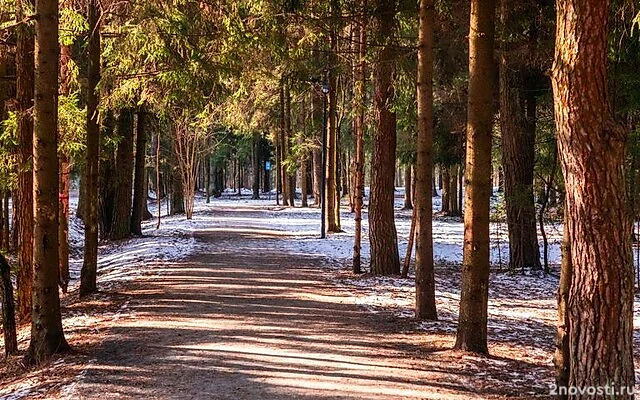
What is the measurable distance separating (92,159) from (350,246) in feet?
31.7

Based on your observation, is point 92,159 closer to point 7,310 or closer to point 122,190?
point 7,310

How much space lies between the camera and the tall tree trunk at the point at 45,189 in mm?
6535

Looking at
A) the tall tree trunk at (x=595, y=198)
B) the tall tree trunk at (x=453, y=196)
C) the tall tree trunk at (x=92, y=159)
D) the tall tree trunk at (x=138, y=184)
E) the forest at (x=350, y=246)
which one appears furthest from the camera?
the tall tree trunk at (x=453, y=196)

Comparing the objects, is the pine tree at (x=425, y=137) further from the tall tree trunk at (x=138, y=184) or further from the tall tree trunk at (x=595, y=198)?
the tall tree trunk at (x=138, y=184)

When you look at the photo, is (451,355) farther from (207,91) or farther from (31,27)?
(31,27)

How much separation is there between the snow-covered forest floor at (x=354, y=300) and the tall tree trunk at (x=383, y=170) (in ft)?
1.90

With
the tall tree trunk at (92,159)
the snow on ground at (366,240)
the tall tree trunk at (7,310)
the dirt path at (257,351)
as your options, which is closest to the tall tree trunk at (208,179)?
the snow on ground at (366,240)

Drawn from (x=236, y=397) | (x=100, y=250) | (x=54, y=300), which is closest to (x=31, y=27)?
(x=54, y=300)

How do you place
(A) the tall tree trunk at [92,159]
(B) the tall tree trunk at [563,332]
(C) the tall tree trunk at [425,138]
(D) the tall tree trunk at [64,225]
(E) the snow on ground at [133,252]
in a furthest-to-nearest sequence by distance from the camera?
1. (E) the snow on ground at [133,252]
2. (D) the tall tree trunk at [64,225]
3. (A) the tall tree trunk at [92,159]
4. (C) the tall tree trunk at [425,138]
5. (B) the tall tree trunk at [563,332]

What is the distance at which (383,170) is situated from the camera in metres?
12.4

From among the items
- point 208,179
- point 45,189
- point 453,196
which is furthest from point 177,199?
point 45,189

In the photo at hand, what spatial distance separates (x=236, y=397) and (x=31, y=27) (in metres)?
6.69

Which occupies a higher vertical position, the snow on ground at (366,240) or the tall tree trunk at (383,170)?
the tall tree trunk at (383,170)

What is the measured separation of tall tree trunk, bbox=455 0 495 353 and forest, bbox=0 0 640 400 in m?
0.02
